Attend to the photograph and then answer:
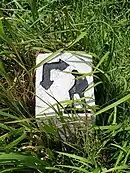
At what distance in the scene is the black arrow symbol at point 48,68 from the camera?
1872 mm

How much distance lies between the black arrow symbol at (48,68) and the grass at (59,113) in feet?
0.18

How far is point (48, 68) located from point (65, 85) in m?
0.11

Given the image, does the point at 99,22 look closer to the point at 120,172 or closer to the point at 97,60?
the point at 97,60

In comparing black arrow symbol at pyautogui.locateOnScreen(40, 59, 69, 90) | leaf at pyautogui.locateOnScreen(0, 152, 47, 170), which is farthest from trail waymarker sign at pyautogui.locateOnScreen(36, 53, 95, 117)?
leaf at pyautogui.locateOnScreen(0, 152, 47, 170)

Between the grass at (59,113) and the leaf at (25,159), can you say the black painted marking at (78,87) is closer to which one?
the grass at (59,113)

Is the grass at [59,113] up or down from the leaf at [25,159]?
up

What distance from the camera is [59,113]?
68.4 inches

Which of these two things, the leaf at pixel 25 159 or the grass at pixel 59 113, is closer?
the leaf at pixel 25 159

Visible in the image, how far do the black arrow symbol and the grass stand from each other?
6 cm

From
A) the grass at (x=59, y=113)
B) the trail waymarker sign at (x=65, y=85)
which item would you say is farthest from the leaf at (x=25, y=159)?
the trail waymarker sign at (x=65, y=85)

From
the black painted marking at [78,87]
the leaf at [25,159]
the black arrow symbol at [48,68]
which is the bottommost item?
the leaf at [25,159]

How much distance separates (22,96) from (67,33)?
369 mm

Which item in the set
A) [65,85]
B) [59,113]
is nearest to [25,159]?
[59,113]

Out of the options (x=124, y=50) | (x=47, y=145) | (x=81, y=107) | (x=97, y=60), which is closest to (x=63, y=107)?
(x=81, y=107)
